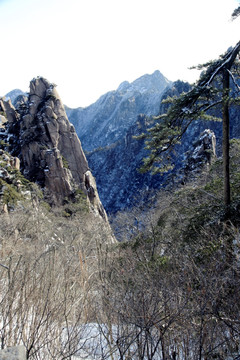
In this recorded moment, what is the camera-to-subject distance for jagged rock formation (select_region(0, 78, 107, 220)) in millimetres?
31938

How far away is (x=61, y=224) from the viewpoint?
84.8 feet

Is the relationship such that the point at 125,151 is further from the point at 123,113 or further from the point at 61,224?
the point at 61,224

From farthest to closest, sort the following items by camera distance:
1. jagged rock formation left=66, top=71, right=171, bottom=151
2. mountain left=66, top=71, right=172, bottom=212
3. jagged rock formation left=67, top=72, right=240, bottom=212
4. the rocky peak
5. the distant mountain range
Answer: jagged rock formation left=66, top=71, right=171, bottom=151
mountain left=66, top=71, right=172, bottom=212
the distant mountain range
jagged rock formation left=67, top=72, right=240, bottom=212
the rocky peak

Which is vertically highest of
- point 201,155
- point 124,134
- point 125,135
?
point 124,134

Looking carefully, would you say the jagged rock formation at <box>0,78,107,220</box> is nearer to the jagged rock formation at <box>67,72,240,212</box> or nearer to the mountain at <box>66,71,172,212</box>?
the jagged rock formation at <box>67,72,240,212</box>

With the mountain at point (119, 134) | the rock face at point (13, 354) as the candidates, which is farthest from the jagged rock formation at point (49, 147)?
the rock face at point (13, 354)

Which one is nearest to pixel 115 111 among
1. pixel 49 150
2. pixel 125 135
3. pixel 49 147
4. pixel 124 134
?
pixel 124 134

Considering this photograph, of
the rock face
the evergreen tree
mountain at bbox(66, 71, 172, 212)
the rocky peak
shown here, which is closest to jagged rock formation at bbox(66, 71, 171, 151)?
mountain at bbox(66, 71, 172, 212)

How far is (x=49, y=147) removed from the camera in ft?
111

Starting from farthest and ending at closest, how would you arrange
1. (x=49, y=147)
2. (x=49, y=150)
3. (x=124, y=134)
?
(x=124, y=134)
(x=49, y=147)
(x=49, y=150)

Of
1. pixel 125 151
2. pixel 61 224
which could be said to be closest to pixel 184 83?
pixel 125 151

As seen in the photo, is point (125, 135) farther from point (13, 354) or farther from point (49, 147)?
point (13, 354)

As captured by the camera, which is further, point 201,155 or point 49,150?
point 49,150

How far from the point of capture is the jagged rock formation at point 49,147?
31938 mm
